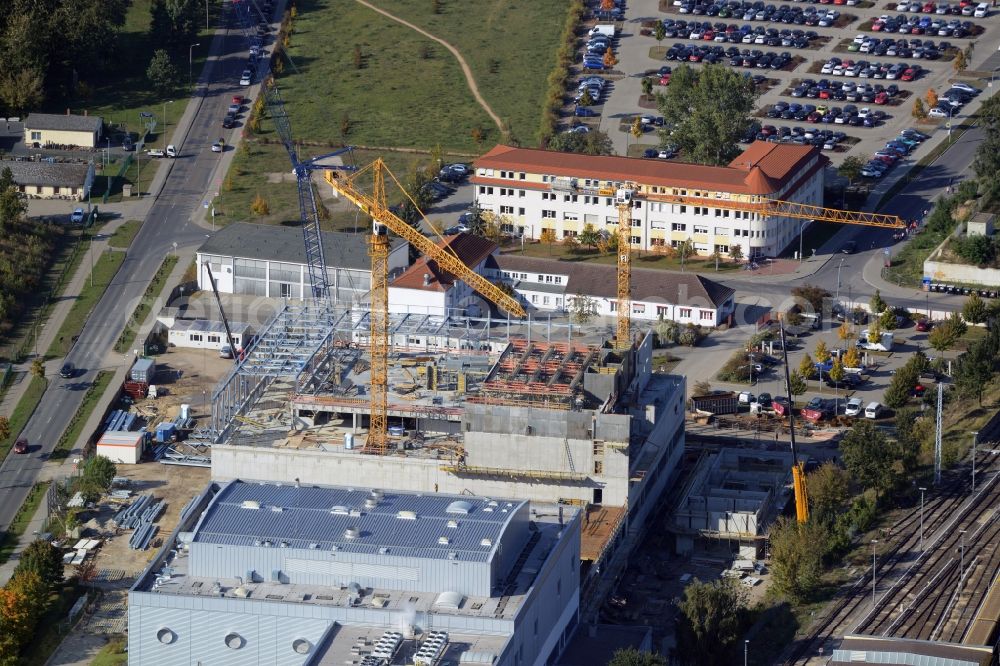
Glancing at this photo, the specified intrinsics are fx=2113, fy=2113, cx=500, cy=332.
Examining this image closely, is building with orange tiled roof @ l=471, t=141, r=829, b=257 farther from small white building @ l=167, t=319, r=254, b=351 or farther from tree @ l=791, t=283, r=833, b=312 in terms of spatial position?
small white building @ l=167, t=319, r=254, b=351

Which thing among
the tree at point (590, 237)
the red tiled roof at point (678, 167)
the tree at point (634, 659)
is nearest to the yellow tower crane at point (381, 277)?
the red tiled roof at point (678, 167)

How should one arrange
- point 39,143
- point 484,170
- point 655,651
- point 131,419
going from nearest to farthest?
point 655,651
point 131,419
point 484,170
point 39,143

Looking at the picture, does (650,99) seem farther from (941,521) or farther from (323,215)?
(941,521)

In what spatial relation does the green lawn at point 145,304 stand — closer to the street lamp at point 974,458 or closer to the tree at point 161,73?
the tree at point 161,73

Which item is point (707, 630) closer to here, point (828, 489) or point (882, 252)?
point (828, 489)

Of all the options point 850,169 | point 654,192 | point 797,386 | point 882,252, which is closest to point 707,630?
point 797,386

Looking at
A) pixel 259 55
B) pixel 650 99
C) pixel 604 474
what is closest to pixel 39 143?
pixel 259 55
